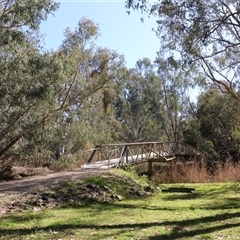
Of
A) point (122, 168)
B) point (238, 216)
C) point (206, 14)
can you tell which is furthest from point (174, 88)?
point (238, 216)

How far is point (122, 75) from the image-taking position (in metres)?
16.6

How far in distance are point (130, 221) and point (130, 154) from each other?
9.03m

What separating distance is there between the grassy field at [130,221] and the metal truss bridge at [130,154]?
5.22 m

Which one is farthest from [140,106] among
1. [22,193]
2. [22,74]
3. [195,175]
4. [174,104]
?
[22,193]

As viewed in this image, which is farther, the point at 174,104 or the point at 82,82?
the point at 174,104

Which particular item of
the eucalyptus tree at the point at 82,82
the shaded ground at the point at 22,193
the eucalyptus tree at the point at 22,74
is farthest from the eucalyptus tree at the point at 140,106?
the shaded ground at the point at 22,193

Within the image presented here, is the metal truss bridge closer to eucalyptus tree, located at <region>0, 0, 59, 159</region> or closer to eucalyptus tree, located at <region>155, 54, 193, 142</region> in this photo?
eucalyptus tree, located at <region>0, 0, 59, 159</region>

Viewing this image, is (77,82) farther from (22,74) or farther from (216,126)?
(216,126)

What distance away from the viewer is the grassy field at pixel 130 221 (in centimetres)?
601

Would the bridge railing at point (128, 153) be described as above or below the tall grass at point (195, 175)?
above

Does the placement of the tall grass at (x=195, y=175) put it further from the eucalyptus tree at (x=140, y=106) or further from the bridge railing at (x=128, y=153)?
the eucalyptus tree at (x=140, y=106)

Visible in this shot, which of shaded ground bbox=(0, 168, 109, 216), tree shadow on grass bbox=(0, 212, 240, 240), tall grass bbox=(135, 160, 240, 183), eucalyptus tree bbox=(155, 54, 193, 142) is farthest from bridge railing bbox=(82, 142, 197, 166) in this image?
eucalyptus tree bbox=(155, 54, 193, 142)

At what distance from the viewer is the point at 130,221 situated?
23.3 feet

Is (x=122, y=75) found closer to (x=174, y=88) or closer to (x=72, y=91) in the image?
(x=72, y=91)
